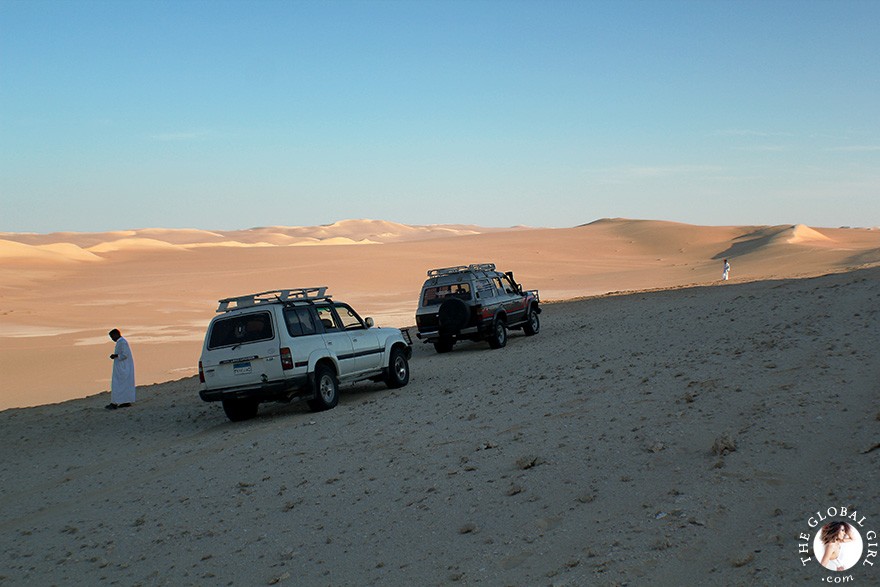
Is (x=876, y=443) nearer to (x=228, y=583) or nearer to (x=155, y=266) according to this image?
(x=228, y=583)

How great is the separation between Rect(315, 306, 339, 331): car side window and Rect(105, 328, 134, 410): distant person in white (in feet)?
13.7

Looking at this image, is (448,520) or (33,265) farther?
(33,265)

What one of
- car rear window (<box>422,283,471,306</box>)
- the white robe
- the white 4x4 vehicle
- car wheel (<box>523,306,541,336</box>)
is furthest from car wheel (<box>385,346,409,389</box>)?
car wheel (<box>523,306,541,336</box>)

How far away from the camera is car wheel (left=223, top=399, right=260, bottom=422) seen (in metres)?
13.4

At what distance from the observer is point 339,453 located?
9656 millimetres

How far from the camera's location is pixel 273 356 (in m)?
12.6

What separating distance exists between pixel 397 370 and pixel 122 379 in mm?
5132

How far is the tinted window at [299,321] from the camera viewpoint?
13.1m

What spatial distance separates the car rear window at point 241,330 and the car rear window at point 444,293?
24.0ft

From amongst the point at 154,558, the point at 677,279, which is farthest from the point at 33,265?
the point at 154,558

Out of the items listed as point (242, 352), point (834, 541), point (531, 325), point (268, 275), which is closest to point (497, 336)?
point (531, 325)

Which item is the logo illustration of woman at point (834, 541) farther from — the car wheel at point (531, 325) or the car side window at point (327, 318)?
the car wheel at point (531, 325)

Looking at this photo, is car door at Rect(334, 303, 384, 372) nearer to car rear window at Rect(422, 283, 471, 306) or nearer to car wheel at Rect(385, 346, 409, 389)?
car wheel at Rect(385, 346, 409, 389)

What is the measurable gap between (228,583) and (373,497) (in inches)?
69.2
